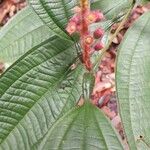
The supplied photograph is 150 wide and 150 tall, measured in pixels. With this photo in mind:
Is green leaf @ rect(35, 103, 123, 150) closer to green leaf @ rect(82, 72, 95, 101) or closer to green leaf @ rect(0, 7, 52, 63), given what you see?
green leaf @ rect(82, 72, 95, 101)

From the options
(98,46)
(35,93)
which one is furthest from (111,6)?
(35,93)

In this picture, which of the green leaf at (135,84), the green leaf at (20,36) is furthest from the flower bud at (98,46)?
the green leaf at (20,36)

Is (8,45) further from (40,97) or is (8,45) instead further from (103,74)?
(103,74)

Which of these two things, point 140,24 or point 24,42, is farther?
Answer: point 24,42

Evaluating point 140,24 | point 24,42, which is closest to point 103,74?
point 24,42

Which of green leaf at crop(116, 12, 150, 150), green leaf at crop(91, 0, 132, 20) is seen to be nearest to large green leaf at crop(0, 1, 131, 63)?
green leaf at crop(91, 0, 132, 20)
